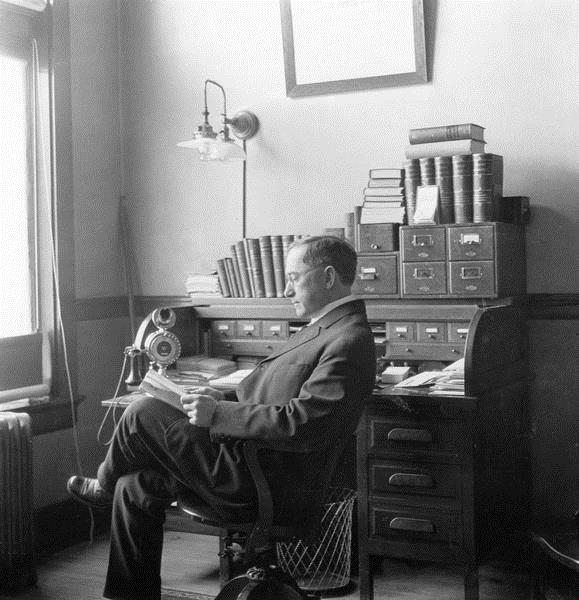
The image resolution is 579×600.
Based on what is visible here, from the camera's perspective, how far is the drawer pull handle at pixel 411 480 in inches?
139

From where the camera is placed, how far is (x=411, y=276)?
4.02m

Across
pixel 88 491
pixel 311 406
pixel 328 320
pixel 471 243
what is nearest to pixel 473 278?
pixel 471 243

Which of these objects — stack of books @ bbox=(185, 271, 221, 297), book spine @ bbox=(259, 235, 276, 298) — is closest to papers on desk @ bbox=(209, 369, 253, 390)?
book spine @ bbox=(259, 235, 276, 298)

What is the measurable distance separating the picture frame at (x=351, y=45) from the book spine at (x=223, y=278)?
36.2 inches

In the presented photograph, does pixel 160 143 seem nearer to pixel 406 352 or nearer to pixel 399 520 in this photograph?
pixel 406 352

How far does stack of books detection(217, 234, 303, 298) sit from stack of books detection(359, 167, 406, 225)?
0.43 metres

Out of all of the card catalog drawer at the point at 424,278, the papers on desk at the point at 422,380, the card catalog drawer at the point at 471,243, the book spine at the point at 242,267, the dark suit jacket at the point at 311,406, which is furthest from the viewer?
the book spine at the point at 242,267

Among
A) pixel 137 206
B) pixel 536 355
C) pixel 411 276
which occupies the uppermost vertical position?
pixel 137 206

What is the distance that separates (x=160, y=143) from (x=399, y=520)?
254cm

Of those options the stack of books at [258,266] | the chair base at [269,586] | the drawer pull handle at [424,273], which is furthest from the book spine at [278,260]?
the chair base at [269,586]

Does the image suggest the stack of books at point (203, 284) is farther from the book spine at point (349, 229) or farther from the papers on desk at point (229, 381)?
the book spine at point (349, 229)

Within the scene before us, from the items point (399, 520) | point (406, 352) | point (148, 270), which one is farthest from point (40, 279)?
point (399, 520)

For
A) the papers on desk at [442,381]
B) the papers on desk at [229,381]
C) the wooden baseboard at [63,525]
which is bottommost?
the wooden baseboard at [63,525]

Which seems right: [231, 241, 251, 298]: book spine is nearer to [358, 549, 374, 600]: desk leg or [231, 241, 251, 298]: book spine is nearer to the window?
the window
